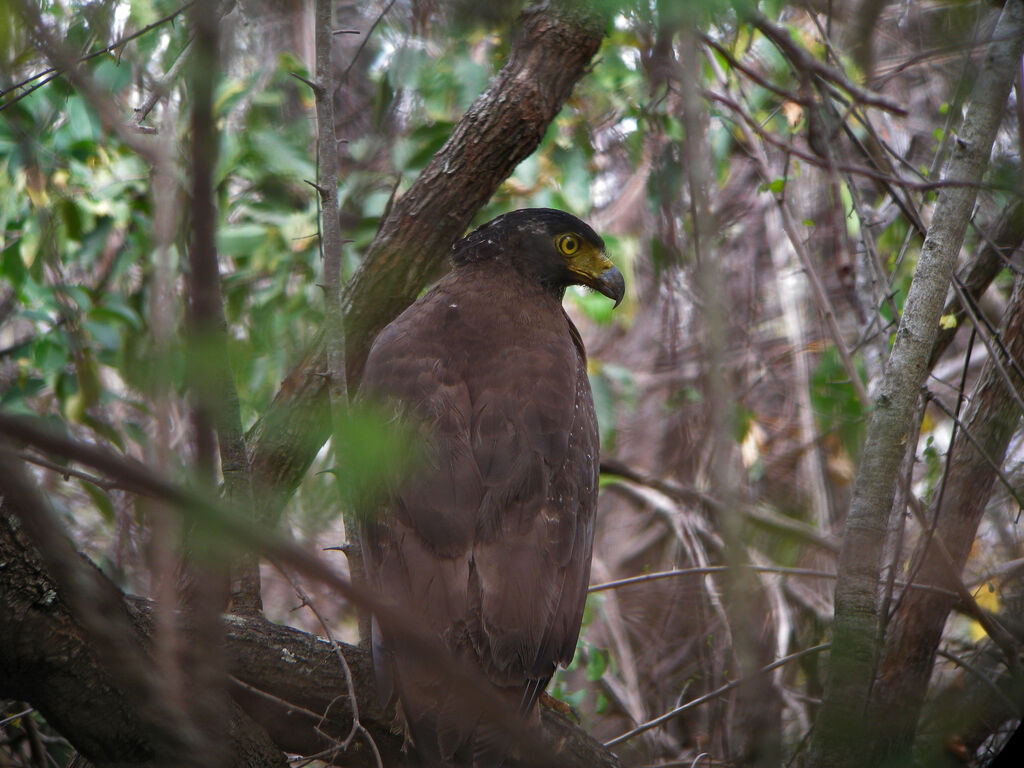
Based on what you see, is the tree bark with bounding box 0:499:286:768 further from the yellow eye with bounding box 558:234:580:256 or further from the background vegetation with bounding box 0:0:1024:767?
the yellow eye with bounding box 558:234:580:256

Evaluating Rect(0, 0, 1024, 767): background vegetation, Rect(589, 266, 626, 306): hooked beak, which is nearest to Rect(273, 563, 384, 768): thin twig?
Rect(0, 0, 1024, 767): background vegetation

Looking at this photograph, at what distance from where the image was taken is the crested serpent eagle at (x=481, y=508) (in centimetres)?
276

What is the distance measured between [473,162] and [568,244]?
56 centimetres

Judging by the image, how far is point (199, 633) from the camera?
4.12 ft

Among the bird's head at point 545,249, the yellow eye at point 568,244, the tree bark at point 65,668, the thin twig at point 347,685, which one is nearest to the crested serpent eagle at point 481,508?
the thin twig at point 347,685

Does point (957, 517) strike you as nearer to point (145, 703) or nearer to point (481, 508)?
point (481, 508)

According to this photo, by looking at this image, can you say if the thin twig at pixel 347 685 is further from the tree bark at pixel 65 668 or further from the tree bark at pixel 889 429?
the tree bark at pixel 889 429

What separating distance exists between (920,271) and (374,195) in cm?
281

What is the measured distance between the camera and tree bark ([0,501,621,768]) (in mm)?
2029

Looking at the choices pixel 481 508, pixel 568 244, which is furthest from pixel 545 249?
pixel 481 508

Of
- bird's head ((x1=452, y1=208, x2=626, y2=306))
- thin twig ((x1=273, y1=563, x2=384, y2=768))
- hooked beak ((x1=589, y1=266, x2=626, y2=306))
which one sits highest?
bird's head ((x1=452, y1=208, x2=626, y2=306))

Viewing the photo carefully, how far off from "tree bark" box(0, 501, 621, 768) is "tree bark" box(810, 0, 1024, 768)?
0.68 meters

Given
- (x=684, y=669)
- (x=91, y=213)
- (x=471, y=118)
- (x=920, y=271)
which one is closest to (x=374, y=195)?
(x=471, y=118)

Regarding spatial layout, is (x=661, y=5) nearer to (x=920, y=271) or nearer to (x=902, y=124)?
A: (x=920, y=271)
